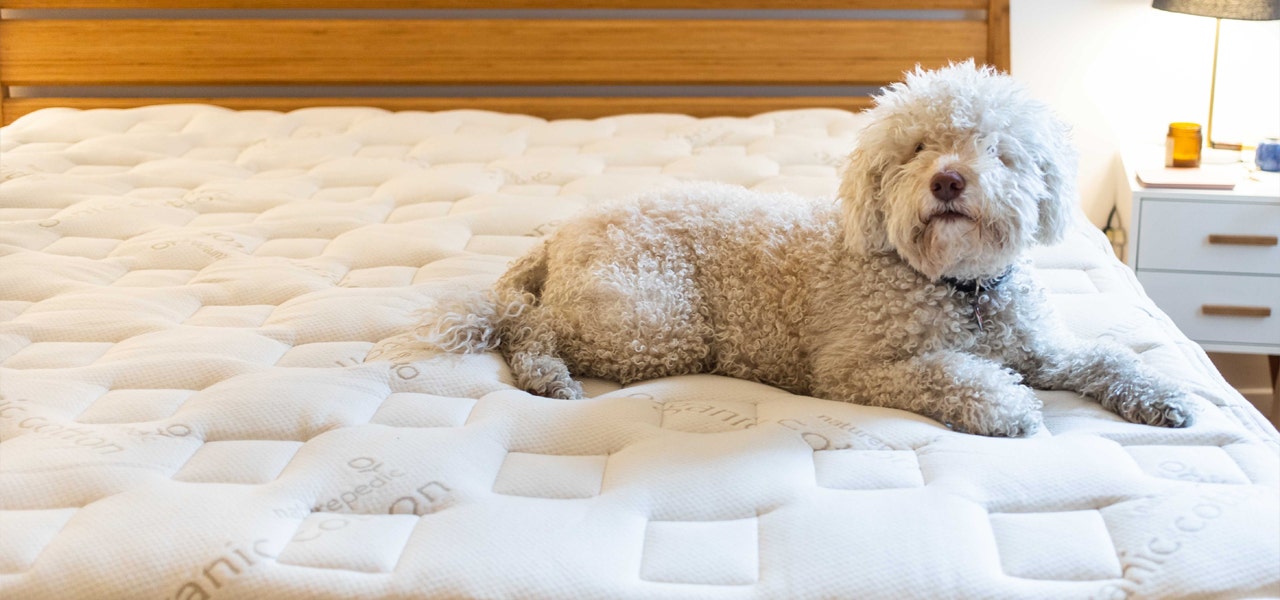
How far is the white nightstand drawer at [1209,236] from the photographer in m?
2.56

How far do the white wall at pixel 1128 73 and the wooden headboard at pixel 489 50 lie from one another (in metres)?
0.14

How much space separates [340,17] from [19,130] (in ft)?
3.06

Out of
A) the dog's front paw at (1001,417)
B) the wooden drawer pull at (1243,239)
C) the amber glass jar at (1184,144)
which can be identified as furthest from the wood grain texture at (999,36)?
the dog's front paw at (1001,417)

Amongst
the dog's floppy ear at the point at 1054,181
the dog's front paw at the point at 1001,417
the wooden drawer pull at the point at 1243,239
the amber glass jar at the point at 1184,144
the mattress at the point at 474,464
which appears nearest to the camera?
the mattress at the point at 474,464

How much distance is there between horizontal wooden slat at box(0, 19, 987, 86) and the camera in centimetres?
318

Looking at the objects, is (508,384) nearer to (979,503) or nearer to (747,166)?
(979,503)

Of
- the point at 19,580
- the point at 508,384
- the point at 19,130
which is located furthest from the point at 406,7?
the point at 19,580

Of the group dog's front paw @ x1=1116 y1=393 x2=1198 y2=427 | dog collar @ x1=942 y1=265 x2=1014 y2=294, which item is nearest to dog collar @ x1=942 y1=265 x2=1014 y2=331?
dog collar @ x1=942 y1=265 x2=1014 y2=294

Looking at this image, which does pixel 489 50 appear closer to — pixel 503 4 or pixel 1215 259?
pixel 503 4

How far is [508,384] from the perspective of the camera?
158cm

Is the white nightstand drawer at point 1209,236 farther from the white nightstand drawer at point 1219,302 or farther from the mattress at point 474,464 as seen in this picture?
the mattress at point 474,464

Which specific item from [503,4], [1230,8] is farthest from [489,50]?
[1230,8]

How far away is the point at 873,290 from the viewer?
1564mm

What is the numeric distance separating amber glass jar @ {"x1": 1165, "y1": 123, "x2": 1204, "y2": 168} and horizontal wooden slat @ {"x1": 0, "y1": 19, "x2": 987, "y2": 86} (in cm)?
60
